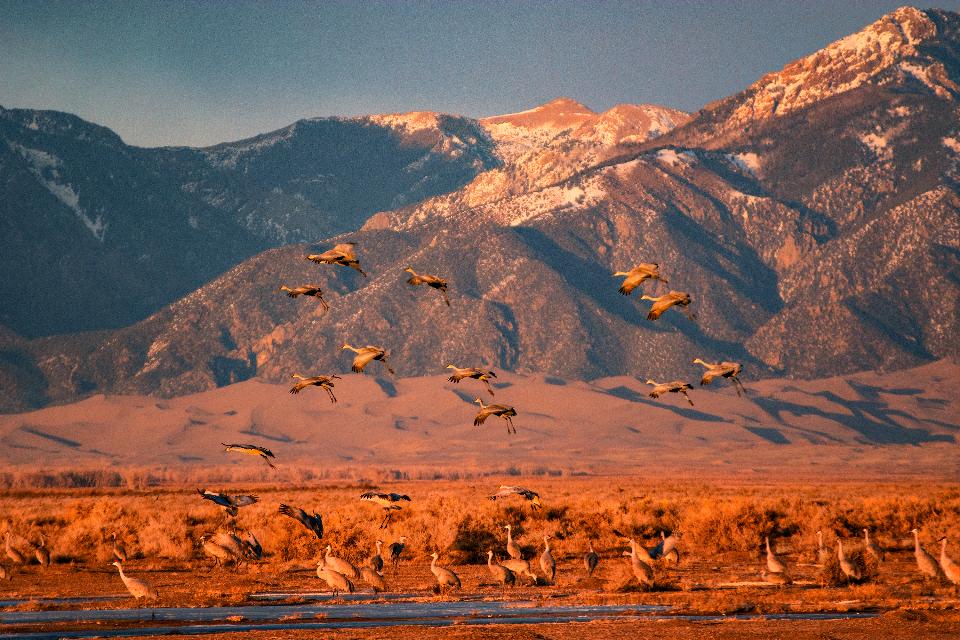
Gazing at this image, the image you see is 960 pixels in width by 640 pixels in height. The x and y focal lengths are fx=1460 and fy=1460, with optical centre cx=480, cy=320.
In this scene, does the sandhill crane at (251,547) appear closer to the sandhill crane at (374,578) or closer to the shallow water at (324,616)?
the sandhill crane at (374,578)

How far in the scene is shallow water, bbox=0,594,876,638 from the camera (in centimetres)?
3306

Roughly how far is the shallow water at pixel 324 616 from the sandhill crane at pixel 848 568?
18.2 feet

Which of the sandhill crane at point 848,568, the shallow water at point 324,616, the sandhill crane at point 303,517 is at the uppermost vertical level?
the sandhill crane at point 303,517

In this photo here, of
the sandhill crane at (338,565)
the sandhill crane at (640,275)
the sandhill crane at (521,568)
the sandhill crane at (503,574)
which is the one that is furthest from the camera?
the sandhill crane at (521,568)

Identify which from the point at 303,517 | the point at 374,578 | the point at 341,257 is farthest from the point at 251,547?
the point at 341,257

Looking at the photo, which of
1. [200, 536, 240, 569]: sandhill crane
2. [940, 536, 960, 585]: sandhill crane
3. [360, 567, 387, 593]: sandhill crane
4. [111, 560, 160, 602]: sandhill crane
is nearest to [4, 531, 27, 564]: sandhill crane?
[200, 536, 240, 569]: sandhill crane

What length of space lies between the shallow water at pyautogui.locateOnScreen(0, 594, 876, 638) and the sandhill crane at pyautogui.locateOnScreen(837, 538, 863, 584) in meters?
5.54

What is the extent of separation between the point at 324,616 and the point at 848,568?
14899 mm

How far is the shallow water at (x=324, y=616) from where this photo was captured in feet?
108

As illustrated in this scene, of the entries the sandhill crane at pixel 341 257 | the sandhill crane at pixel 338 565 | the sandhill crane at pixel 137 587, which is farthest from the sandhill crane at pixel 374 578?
the sandhill crane at pixel 341 257

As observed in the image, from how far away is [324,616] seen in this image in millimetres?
35094

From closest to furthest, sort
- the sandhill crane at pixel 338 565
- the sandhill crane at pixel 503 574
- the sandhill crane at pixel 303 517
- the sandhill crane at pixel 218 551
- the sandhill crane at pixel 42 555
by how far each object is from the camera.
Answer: the sandhill crane at pixel 338 565, the sandhill crane at pixel 503 574, the sandhill crane at pixel 303 517, the sandhill crane at pixel 218 551, the sandhill crane at pixel 42 555

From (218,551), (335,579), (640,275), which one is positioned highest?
(640,275)

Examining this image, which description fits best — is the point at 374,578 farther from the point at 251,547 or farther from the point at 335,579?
the point at 251,547
